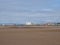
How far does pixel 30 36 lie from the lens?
1762 mm

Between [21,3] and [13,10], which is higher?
[21,3]

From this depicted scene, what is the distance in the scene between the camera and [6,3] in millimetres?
1704

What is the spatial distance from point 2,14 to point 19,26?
1.20ft

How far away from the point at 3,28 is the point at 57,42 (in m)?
0.99

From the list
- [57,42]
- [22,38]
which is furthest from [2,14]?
[57,42]

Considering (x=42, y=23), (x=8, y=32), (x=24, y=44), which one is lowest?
(x=24, y=44)

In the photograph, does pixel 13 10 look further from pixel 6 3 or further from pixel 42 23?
pixel 42 23

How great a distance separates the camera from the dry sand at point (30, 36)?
1.70m

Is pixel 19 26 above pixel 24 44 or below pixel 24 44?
above

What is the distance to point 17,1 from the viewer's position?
170 cm

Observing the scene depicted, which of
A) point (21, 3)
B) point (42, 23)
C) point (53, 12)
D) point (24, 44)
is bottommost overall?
point (24, 44)

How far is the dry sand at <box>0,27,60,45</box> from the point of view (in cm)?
170

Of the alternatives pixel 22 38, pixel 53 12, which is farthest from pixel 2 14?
pixel 53 12

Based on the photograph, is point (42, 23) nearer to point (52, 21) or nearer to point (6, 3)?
point (52, 21)
